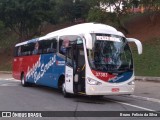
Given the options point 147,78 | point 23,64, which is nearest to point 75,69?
point 147,78

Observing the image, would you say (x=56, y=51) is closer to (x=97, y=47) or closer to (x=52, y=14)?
(x=97, y=47)

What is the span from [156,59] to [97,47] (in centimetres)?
1519

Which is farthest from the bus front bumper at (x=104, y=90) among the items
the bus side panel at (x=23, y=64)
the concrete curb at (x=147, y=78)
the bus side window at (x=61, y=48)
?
the concrete curb at (x=147, y=78)

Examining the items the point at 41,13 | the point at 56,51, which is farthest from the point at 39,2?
the point at 56,51

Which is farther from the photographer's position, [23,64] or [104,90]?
[23,64]

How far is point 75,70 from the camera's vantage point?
18.6 m

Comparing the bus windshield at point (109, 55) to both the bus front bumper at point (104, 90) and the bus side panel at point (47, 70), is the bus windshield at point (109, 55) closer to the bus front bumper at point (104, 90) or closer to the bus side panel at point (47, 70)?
the bus front bumper at point (104, 90)

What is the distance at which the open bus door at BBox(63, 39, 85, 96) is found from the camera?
18.1 m

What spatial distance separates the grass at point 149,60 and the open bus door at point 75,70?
10485mm

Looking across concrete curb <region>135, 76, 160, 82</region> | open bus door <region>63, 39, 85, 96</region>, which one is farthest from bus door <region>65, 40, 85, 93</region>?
concrete curb <region>135, 76, 160, 82</region>

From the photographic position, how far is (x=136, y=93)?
70.0 ft

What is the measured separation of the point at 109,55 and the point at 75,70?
181 cm

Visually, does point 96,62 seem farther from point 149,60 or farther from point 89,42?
point 149,60

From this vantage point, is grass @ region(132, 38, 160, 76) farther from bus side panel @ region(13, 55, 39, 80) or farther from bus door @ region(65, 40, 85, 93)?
bus door @ region(65, 40, 85, 93)
